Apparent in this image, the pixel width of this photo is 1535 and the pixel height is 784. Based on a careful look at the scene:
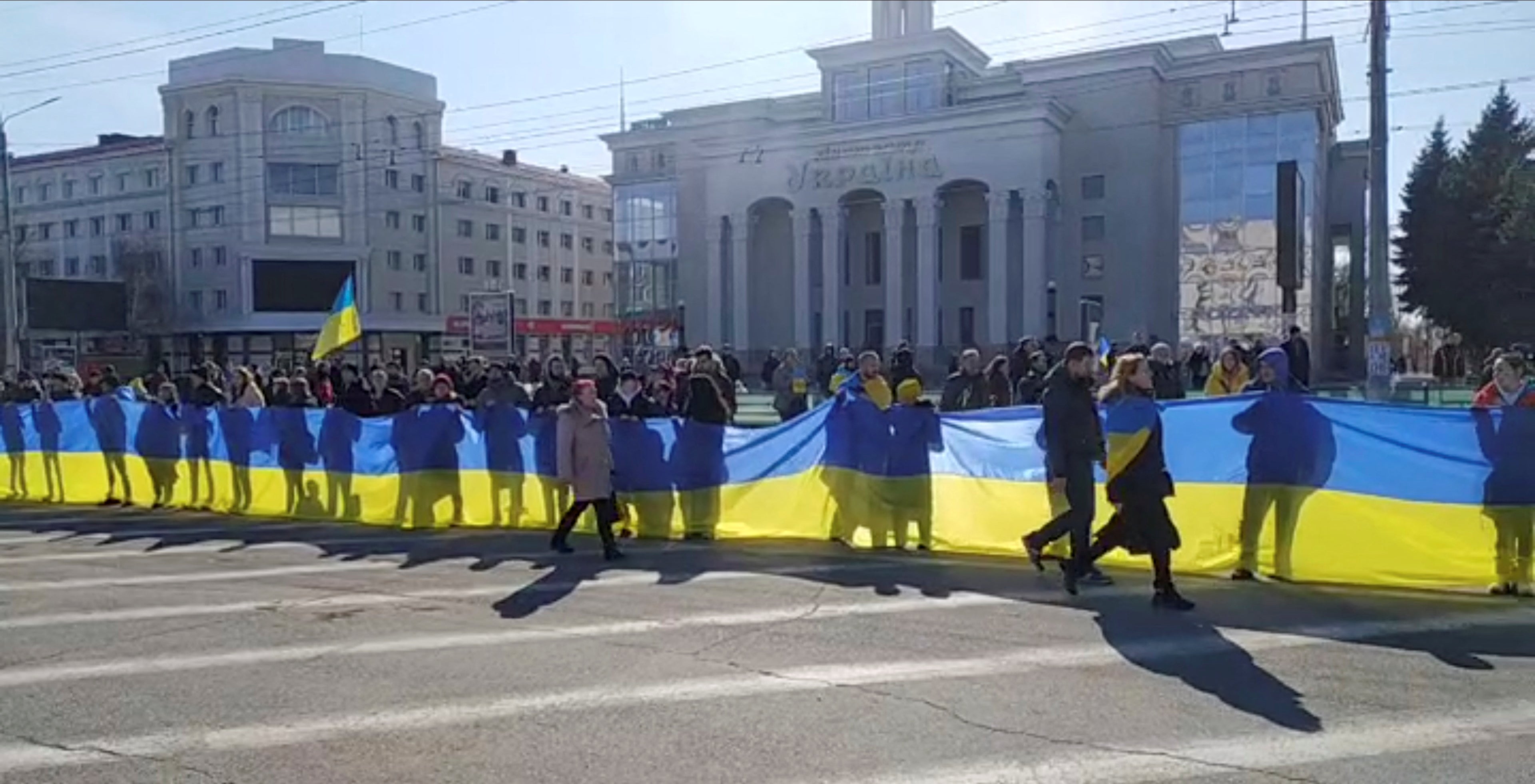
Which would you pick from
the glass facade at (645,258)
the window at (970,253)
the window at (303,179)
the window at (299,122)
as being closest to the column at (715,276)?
the glass facade at (645,258)

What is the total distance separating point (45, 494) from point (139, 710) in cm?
1396

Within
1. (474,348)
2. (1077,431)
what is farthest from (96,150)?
(1077,431)

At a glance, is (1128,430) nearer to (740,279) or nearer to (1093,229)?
(1093,229)

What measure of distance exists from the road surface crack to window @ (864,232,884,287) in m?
58.6

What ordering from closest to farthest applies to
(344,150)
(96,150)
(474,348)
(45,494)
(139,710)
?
(139,710) → (45,494) → (474,348) → (344,150) → (96,150)

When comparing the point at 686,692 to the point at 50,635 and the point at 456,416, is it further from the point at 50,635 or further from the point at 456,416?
the point at 456,416

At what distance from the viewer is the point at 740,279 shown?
209 ft

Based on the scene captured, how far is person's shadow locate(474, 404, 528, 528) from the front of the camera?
14.2 m

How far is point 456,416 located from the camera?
579 inches

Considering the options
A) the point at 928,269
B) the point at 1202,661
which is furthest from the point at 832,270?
the point at 1202,661

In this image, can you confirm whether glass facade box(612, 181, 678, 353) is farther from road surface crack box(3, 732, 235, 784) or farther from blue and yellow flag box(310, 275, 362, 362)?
road surface crack box(3, 732, 235, 784)

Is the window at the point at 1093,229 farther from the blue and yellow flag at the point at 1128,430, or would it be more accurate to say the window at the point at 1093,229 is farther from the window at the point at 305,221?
the blue and yellow flag at the point at 1128,430

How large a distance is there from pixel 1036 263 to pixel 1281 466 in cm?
4646

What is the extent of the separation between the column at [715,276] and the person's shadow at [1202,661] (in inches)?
2203
